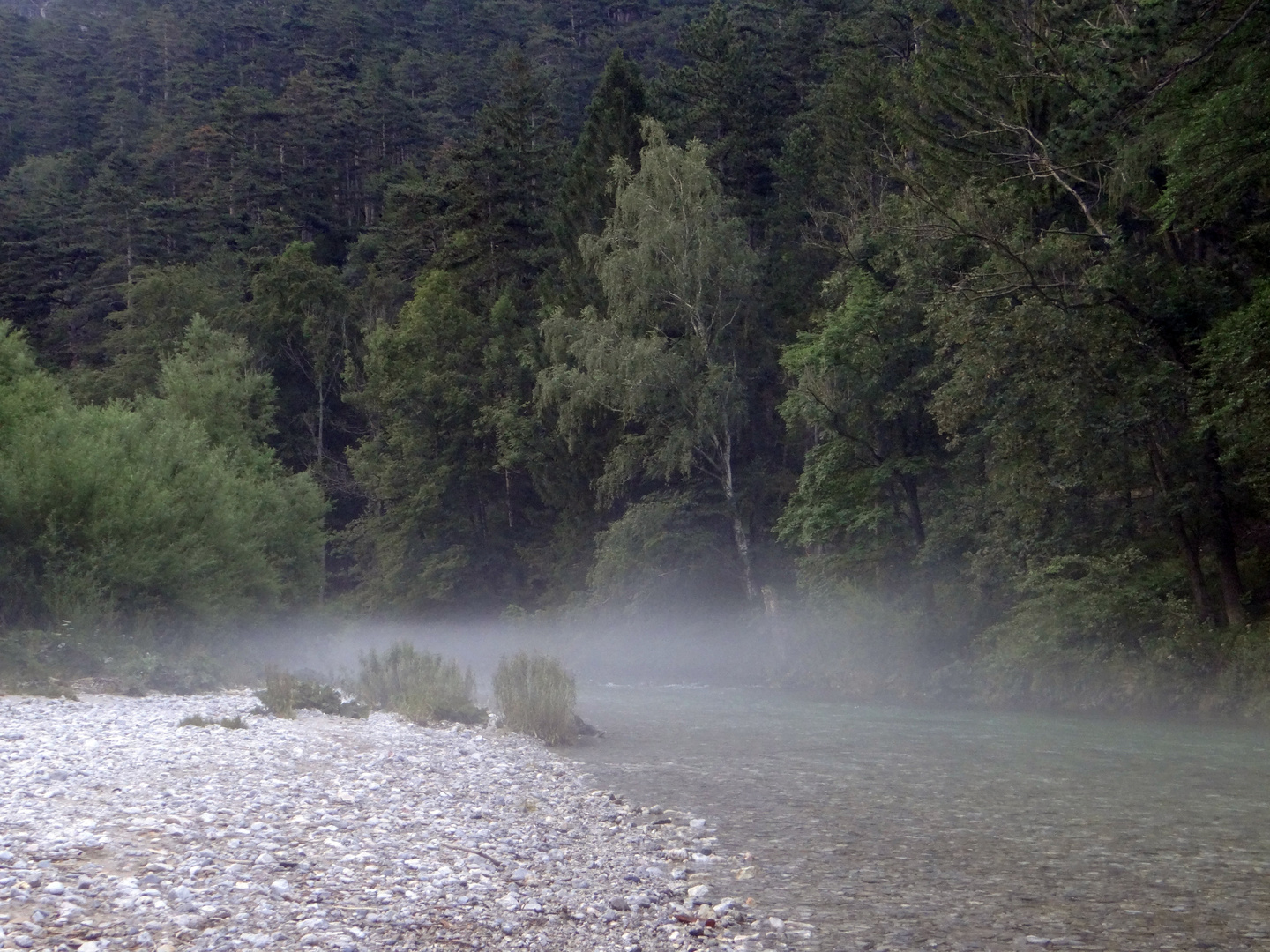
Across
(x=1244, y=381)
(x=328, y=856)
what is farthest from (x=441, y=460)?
(x=328, y=856)

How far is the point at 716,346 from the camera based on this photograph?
1524 inches

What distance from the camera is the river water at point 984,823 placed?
7621mm

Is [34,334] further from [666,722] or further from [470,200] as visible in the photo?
[666,722]

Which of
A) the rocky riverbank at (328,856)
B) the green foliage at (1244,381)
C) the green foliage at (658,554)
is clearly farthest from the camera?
the green foliage at (658,554)

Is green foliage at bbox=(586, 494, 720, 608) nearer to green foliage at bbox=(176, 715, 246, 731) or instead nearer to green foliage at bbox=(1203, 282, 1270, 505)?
green foliage at bbox=(1203, 282, 1270, 505)

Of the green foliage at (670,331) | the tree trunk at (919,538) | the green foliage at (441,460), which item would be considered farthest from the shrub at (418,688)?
the green foliage at (441,460)

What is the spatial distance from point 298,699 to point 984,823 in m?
11.3

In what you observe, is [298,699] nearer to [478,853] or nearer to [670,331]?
[478,853]

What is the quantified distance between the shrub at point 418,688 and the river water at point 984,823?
256cm

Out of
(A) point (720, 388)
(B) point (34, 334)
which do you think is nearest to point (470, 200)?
(A) point (720, 388)

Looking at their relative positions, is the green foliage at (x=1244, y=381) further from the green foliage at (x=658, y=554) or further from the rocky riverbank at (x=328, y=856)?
the green foliage at (x=658, y=554)

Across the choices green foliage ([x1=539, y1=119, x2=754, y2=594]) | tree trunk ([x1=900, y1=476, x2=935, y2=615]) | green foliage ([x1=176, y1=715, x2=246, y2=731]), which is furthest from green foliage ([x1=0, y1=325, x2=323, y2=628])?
tree trunk ([x1=900, y1=476, x2=935, y2=615])

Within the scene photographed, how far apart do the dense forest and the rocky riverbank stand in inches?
462

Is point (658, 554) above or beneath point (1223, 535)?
beneath
